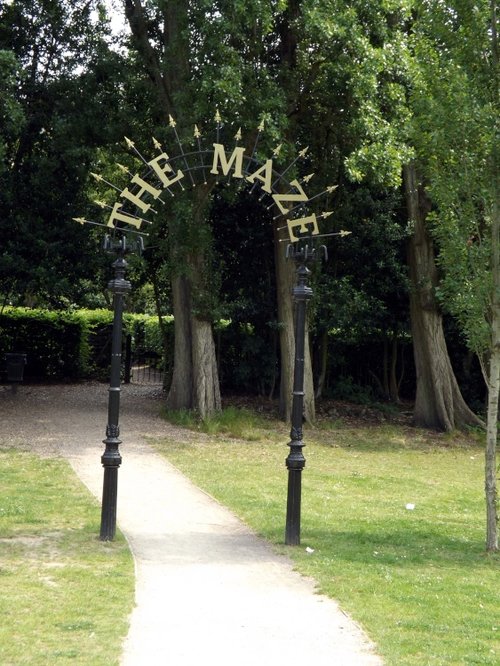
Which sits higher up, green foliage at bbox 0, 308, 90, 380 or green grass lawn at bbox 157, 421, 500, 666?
green foliage at bbox 0, 308, 90, 380

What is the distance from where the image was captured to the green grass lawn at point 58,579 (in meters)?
6.21

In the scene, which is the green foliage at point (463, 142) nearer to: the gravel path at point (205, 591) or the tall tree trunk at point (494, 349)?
the tall tree trunk at point (494, 349)

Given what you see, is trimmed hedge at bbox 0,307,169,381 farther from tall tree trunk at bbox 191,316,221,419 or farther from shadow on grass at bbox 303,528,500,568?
shadow on grass at bbox 303,528,500,568

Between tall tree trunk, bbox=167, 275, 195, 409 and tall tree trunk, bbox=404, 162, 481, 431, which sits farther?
tall tree trunk, bbox=404, 162, 481, 431

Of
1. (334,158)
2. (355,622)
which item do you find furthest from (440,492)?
(334,158)

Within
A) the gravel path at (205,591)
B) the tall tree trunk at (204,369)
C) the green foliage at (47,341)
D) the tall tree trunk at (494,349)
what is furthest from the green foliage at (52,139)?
the tall tree trunk at (494,349)

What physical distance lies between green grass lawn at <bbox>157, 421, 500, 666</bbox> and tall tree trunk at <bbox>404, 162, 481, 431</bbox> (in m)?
0.89

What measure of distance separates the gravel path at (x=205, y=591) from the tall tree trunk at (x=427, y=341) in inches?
310

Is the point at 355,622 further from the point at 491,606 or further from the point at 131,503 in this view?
the point at 131,503

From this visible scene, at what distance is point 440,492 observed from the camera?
1388 centimetres

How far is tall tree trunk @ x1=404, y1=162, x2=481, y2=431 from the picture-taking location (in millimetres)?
20625

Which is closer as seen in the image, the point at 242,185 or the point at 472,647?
the point at 472,647

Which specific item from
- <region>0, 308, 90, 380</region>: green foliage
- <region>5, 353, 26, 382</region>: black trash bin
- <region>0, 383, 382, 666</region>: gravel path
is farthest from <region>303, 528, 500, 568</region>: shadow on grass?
<region>0, 308, 90, 380</region>: green foliage

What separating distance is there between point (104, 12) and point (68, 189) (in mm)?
3963
